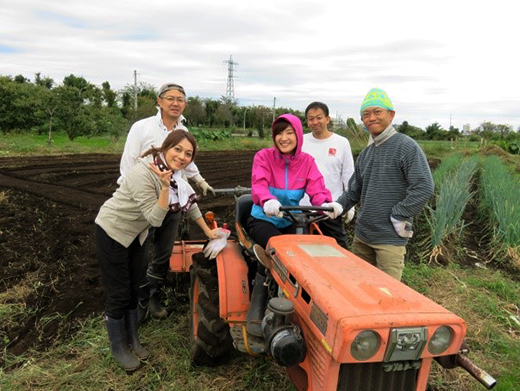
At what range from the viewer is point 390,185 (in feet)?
9.71

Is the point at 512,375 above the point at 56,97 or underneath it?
underneath

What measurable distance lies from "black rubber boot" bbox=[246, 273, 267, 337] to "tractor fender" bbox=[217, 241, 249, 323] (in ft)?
0.27

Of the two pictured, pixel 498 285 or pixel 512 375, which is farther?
pixel 498 285

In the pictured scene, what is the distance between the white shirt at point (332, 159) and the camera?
152 inches

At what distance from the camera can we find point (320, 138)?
394 cm

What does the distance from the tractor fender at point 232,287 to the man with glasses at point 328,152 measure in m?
1.32

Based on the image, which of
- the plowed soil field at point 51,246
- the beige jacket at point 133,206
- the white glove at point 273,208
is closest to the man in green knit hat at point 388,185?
the white glove at point 273,208

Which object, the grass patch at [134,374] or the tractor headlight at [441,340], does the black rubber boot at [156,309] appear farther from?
the tractor headlight at [441,340]

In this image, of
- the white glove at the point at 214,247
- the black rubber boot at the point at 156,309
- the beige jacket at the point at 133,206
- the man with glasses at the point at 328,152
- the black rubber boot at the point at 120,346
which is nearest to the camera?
the beige jacket at the point at 133,206

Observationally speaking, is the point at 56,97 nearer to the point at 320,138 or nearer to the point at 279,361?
the point at 320,138

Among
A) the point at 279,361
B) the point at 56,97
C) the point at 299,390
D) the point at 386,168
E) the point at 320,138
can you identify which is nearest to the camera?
the point at 279,361

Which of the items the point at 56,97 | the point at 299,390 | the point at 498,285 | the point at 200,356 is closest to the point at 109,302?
the point at 200,356

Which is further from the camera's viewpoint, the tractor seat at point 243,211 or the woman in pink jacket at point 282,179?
the tractor seat at point 243,211

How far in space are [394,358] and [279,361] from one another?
0.46 m
